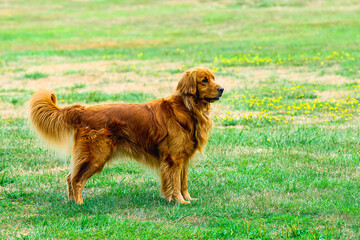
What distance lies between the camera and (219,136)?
8.84 m

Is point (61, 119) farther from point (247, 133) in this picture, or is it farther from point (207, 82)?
point (247, 133)

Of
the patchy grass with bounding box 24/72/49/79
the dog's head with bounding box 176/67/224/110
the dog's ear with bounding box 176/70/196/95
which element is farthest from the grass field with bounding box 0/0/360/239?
the dog's ear with bounding box 176/70/196/95

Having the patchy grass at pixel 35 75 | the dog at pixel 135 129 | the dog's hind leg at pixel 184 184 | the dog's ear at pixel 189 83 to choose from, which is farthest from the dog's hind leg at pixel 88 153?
the patchy grass at pixel 35 75

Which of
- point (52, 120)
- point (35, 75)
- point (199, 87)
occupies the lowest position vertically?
point (35, 75)

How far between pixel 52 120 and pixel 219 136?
3593 millimetres

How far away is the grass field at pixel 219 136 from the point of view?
5.36 metres

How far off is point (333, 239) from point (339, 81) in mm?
9916

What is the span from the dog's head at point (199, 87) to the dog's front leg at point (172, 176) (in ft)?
2.22

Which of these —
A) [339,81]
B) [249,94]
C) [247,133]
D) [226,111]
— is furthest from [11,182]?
[339,81]

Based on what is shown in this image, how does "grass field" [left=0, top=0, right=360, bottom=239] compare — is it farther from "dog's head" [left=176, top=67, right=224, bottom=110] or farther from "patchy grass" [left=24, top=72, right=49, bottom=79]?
"dog's head" [left=176, top=67, right=224, bottom=110]

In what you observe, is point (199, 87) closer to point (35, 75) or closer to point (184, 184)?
point (184, 184)

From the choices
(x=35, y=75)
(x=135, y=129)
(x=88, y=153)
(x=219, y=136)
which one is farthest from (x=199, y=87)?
(x=35, y=75)

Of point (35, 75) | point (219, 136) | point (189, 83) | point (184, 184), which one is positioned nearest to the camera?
point (189, 83)

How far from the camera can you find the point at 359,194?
6.04 meters
